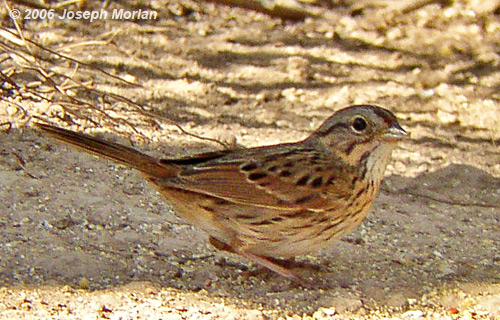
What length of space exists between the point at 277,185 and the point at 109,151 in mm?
918

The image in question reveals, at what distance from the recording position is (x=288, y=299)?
4469mm

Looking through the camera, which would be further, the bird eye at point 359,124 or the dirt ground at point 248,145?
the bird eye at point 359,124

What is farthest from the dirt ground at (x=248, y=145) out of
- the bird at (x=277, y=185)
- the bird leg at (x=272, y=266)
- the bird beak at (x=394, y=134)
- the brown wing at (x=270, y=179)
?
the bird beak at (x=394, y=134)

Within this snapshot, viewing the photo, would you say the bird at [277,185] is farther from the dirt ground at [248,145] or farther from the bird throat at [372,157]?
the dirt ground at [248,145]

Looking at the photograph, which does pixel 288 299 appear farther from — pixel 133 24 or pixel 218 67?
pixel 133 24

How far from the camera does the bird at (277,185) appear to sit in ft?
14.7

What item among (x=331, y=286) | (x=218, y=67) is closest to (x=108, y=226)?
(x=331, y=286)

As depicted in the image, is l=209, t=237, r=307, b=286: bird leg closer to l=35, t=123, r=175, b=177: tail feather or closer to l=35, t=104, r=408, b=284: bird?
l=35, t=104, r=408, b=284: bird

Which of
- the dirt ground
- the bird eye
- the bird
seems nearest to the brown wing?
the bird

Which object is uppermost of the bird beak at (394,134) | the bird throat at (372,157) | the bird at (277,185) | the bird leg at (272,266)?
the bird beak at (394,134)

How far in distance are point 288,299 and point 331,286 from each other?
0.98 feet

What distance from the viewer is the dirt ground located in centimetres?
441

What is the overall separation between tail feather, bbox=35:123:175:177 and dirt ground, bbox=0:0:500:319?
53 cm

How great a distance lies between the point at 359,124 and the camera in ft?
15.3
